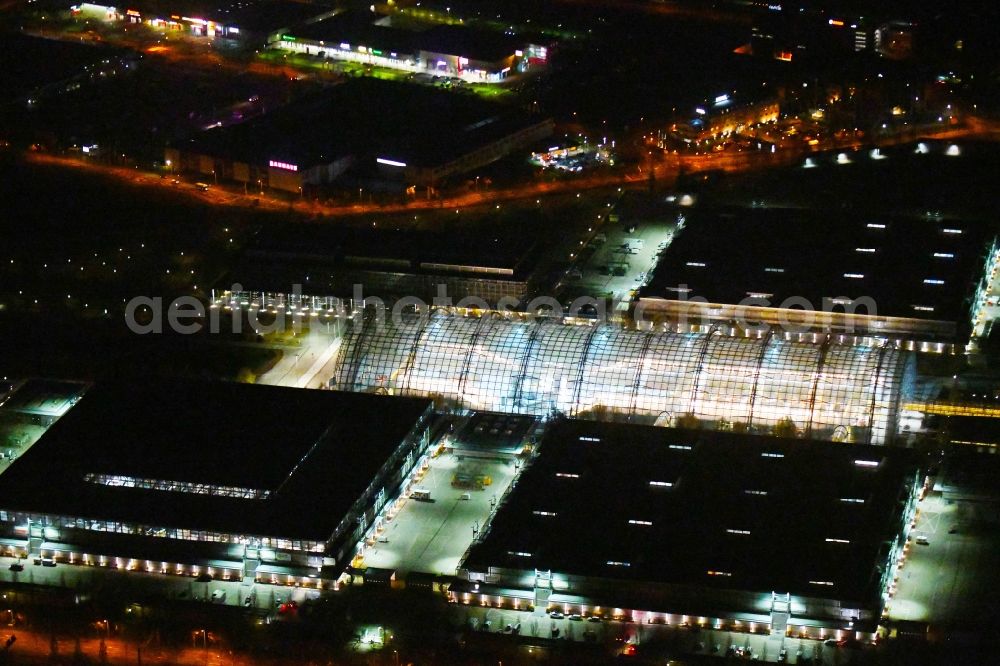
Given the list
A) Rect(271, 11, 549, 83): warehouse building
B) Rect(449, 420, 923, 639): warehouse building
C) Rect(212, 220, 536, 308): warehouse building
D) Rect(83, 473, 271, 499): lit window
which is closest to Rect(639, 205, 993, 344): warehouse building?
Rect(212, 220, 536, 308): warehouse building

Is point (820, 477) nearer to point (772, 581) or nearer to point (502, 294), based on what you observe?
point (772, 581)

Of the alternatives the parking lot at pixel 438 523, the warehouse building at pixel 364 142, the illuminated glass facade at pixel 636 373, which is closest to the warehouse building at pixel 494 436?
the parking lot at pixel 438 523

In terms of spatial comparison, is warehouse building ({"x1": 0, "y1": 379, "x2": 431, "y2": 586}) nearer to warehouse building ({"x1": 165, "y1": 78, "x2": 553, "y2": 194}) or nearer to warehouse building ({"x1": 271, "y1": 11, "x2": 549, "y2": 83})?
warehouse building ({"x1": 165, "y1": 78, "x2": 553, "y2": 194})

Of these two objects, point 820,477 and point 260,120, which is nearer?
point 820,477

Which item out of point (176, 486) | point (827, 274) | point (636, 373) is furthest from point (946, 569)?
point (176, 486)

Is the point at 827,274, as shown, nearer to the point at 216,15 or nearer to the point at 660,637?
the point at 660,637

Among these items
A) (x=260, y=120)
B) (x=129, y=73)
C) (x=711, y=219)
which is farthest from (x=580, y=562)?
(x=129, y=73)
